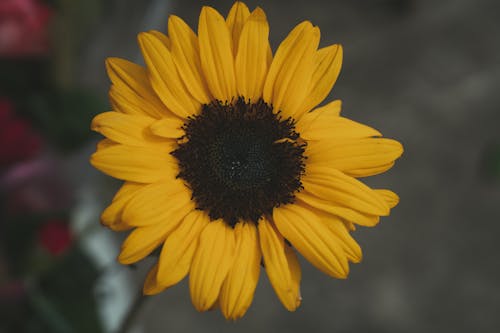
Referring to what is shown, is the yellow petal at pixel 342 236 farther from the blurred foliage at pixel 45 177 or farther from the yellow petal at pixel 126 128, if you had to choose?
the blurred foliage at pixel 45 177

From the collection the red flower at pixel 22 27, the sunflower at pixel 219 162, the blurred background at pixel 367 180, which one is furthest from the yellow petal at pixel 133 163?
the red flower at pixel 22 27

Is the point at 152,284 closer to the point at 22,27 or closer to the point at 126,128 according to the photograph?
the point at 126,128

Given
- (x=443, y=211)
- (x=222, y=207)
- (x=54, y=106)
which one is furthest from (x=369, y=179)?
(x=222, y=207)

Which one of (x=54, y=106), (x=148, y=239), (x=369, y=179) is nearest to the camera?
(x=148, y=239)

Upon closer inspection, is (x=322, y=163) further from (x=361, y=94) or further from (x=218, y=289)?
(x=361, y=94)

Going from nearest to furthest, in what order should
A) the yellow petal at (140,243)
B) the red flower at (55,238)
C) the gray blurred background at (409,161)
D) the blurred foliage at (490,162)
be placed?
the yellow petal at (140,243)
the red flower at (55,238)
the gray blurred background at (409,161)
the blurred foliage at (490,162)

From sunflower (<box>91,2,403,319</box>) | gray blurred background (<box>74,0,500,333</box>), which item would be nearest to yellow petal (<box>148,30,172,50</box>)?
sunflower (<box>91,2,403,319</box>)

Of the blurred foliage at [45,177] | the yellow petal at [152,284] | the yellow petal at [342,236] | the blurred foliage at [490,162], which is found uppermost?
the yellow petal at [342,236]
